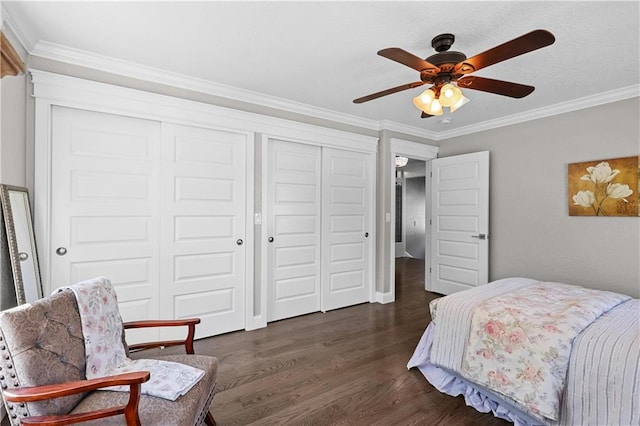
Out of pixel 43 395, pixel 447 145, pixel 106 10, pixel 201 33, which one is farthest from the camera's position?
pixel 447 145

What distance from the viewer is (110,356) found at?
5.09ft

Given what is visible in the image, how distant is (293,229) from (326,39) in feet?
6.77

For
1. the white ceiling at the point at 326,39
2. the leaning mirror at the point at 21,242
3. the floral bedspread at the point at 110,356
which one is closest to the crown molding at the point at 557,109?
the white ceiling at the point at 326,39

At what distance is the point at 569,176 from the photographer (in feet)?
11.0

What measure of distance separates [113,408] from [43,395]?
24cm

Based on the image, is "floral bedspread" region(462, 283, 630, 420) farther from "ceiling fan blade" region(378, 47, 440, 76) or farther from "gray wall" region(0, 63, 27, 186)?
"gray wall" region(0, 63, 27, 186)

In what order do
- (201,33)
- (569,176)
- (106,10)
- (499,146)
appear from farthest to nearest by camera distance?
(499,146)
(569,176)
(201,33)
(106,10)

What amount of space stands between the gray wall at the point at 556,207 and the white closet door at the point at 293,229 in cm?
236

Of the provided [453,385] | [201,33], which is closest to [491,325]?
[453,385]

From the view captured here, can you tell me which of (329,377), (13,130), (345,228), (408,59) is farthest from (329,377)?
(13,130)

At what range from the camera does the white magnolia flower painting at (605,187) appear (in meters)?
2.94

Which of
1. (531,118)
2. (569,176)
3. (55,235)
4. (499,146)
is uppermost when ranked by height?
(531,118)

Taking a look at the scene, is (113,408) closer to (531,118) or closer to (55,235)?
(55,235)

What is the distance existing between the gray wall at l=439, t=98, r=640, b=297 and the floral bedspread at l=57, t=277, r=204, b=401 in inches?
150
